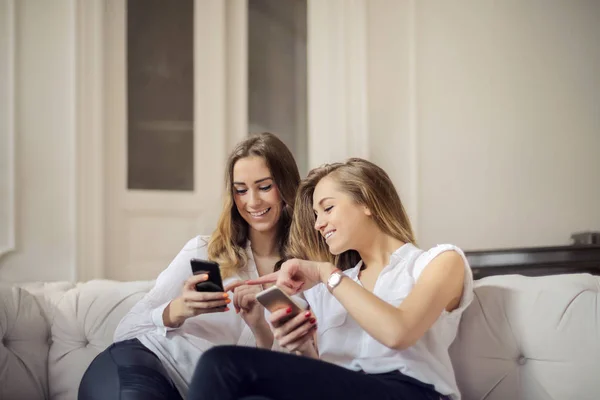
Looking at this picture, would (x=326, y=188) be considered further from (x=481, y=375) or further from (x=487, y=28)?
(x=487, y=28)

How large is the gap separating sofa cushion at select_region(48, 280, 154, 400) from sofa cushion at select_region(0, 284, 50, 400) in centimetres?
3

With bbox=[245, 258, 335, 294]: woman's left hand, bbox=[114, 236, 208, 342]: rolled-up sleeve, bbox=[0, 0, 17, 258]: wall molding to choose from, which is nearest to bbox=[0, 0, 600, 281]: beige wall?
bbox=[0, 0, 17, 258]: wall molding

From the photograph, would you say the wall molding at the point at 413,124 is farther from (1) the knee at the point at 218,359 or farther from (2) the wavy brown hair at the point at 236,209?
(1) the knee at the point at 218,359

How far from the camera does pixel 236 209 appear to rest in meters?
1.58

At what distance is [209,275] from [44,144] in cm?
134

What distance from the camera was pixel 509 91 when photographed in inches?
95.8

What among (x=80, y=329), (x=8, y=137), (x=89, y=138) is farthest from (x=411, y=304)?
(x=8, y=137)

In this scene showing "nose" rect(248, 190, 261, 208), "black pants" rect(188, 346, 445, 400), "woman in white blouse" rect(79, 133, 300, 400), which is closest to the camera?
"black pants" rect(188, 346, 445, 400)

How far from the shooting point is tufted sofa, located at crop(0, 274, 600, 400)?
1.31 meters

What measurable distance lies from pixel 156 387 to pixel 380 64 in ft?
5.39

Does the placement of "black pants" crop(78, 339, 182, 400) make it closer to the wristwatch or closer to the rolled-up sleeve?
the rolled-up sleeve

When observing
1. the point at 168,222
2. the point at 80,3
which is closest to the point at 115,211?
the point at 168,222

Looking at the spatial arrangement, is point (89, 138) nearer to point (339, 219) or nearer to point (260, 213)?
point (260, 213)

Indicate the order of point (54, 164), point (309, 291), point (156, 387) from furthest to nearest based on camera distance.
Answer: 1. point (54, 164)
2. point (309, 291)
3. point (156, 387)
